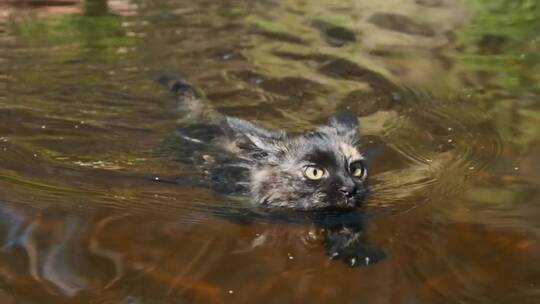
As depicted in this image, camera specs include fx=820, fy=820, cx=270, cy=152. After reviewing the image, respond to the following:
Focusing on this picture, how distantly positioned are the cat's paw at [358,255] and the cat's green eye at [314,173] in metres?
0.97

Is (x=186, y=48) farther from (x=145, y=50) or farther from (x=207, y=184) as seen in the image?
(x=207, y=184)

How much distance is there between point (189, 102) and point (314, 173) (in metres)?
2.70

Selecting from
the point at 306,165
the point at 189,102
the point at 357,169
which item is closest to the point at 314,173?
the point at 306,165

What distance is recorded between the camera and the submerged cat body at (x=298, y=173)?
525 cm

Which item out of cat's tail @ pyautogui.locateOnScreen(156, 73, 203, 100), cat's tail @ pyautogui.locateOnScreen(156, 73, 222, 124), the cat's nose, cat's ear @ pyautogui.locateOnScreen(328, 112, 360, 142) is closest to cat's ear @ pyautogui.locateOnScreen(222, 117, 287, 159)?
cat's ear @ pyautogui.locateOnScreen(328, 112, 360, 142)

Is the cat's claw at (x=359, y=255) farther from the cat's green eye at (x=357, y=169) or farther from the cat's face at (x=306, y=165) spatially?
the cat's green eye at (x=357, y=169)

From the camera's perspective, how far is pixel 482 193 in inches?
220

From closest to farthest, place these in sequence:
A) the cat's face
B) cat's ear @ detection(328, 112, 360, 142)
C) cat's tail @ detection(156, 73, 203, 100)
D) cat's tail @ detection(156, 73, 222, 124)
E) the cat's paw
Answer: the cat's paw
the cat's face
cat's ear @ detection(328, 112, 360, 142)
cat's tail @ detection(156, 73, 222, 124)
cat's tail @ detection(156, 73, 203, 100)

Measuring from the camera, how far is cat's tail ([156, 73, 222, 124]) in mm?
7539

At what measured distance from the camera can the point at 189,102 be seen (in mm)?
7996

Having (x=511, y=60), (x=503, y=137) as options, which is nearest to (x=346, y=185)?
(x=503, y=137)

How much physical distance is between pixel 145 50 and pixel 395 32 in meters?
3.32

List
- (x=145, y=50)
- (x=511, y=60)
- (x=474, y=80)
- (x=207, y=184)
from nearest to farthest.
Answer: (x=207, y=184)
(x=474, y=80)
(x=511, y=60)
(x=145, y=50)

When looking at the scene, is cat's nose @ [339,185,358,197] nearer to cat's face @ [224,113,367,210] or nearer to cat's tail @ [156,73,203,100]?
cat's face @ [224,113,367,210]
